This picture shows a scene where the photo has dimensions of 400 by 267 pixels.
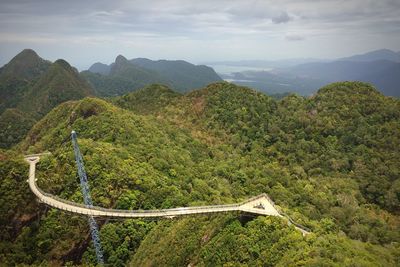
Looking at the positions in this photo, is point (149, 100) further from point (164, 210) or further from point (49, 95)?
point (49, 95)

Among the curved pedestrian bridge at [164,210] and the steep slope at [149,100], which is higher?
the steep slope at [149,100]

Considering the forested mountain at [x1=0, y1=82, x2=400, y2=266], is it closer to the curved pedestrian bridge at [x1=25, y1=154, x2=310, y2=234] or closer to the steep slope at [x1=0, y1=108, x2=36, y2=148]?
the curved pedestrian bridge at [x1=25, y1=154, x2=310, y2=234]

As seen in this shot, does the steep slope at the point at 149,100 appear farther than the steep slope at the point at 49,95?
No

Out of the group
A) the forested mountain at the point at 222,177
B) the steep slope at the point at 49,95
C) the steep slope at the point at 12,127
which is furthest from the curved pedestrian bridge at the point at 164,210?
the steep slope at the point at 49,95

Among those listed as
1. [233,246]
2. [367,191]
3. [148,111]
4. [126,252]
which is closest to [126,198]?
[126,252]

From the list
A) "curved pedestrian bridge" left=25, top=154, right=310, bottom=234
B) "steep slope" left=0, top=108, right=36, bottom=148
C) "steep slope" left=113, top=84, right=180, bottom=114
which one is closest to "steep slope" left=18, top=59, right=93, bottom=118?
"steep slope" left=0, top=108, right=36, bottom=148

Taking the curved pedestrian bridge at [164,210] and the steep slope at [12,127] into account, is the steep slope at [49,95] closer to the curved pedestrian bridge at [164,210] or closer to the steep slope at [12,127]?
the steep slope at [12,127]

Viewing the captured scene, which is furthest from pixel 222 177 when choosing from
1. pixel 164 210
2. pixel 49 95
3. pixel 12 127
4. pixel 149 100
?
pixel 49 95
